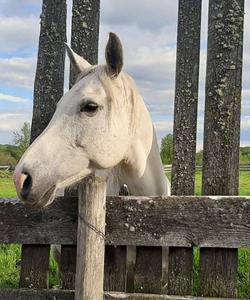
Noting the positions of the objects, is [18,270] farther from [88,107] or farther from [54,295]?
[88,107]

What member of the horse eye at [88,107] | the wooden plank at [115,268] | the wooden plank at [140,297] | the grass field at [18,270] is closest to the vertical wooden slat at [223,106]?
the wooden plank at [140,297]

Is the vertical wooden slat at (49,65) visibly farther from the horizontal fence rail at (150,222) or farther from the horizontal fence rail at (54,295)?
the horizontal fence rail at (54,295)

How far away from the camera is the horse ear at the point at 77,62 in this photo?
334 cm

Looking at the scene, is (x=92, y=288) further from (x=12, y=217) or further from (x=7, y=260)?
(x=7, y=260)

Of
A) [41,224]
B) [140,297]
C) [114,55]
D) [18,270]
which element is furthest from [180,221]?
[18,270]

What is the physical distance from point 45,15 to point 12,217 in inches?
59.1

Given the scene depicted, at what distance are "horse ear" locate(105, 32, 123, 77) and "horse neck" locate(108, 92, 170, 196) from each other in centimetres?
38

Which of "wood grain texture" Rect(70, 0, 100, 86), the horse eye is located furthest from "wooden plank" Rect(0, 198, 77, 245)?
"wood grain texture" Rect(70, 0, 100, 86)

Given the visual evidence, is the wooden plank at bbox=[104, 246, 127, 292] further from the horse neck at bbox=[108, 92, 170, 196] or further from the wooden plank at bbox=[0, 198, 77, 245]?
the horse neck at bbox=[108, 92, 170, 196]

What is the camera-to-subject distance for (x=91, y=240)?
2936 millimetres

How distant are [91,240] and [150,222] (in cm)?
39

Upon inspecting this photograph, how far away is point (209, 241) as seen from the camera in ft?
9.73

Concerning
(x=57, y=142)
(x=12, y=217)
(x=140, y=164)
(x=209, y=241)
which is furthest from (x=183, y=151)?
(x=12, y=217)

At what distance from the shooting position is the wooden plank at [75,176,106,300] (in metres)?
2.90
